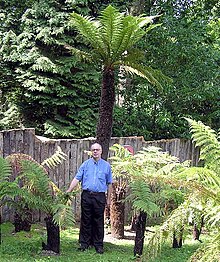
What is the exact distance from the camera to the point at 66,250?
20.9 ft

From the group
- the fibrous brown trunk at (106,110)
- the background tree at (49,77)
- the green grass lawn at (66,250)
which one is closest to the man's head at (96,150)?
the fibrous brown trunk at (106,110)

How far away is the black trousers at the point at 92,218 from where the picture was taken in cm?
635

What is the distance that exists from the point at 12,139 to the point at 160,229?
3424mm

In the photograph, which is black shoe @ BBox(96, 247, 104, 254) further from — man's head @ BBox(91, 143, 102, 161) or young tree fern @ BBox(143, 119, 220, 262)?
man's head @ BBox(91, 143, 102, 161)

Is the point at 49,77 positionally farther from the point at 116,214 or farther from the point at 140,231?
the point at 140,231

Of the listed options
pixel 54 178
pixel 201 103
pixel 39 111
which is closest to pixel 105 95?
pixel 54 178

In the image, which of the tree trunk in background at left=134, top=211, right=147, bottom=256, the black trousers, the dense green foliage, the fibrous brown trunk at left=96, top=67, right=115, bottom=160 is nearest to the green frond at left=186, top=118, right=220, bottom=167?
the tree trunk in background at left=134, top=211, right=147, bottom=256

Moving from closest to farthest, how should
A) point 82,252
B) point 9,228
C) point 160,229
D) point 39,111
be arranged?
1. point 160,229
2. point 82,252
3. point 9,228
4. point 39,111

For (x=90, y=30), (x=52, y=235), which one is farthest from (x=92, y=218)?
(x=90, y=30)

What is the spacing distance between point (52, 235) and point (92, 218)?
0.72 m

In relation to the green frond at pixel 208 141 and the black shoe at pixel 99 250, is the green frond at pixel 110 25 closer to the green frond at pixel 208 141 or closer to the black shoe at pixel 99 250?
the green frond at pixel 208 141

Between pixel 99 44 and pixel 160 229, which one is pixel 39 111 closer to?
pixel 99 44

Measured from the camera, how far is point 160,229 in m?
5.15

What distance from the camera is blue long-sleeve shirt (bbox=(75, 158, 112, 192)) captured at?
20.7 feet
